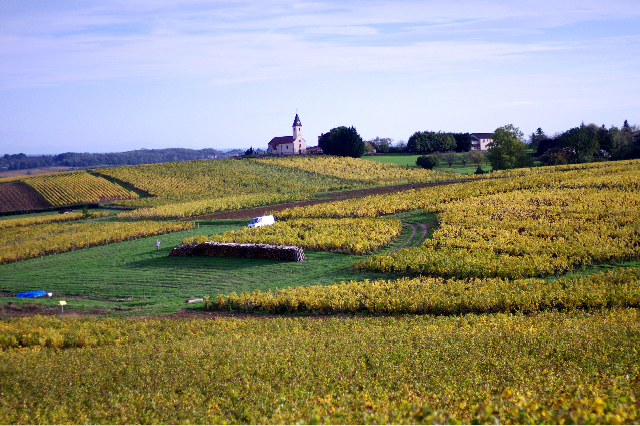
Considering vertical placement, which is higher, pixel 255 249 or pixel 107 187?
pixel 107 187

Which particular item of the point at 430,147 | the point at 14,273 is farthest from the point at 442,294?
the point at 430,147

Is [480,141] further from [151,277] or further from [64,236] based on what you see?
[151,277]

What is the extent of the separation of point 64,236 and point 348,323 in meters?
33.0

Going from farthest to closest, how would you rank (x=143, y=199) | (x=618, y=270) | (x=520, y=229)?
(x=143, y=199) → (x=520, y=229) → (x=618, y=270)

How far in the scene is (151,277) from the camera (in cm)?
2789

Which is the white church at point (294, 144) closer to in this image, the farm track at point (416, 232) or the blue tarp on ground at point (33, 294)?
the farm track at point (416, 232)

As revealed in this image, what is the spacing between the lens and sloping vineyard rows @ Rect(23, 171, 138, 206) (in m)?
67.8

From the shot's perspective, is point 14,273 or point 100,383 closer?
point 100,383

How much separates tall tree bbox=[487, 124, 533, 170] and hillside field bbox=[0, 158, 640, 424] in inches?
1905

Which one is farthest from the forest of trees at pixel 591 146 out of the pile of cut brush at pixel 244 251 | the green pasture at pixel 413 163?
the pile of cut brush at pixel 244 251

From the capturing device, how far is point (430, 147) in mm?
124062

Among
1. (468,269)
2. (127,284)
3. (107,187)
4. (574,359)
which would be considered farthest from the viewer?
(107,187)

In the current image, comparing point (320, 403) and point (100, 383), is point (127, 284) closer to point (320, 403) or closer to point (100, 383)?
point (100, 383)

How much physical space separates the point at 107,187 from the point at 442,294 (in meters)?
66.6
